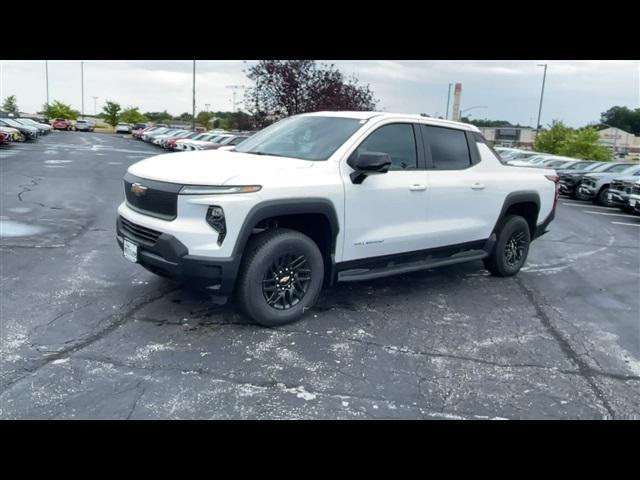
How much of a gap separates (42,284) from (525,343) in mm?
4643

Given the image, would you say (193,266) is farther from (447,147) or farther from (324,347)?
(447,147)

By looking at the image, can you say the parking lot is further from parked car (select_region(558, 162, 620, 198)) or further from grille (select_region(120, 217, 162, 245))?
parked car (select_region(558, 162, 620, 198))

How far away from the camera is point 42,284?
18.0 ft

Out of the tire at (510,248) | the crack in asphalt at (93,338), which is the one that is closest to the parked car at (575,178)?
the tire at (510,248)

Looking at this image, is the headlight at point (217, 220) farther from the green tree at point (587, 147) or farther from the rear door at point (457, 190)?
the green tree at point (587, 147)

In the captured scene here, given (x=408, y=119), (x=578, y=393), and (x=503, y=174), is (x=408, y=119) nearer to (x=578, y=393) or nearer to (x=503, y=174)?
(x=503, y=174)

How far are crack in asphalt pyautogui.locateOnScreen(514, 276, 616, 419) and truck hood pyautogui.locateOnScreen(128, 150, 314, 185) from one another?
2.68m

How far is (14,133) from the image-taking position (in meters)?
30.0

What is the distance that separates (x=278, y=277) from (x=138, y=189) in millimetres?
1386

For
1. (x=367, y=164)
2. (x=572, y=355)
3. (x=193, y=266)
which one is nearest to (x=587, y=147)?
(x=572, y=355)

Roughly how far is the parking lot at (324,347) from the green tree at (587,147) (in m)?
31.2

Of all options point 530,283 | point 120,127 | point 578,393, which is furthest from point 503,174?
point 120,127

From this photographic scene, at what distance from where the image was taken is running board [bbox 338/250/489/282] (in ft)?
16.4

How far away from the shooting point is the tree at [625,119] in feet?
323
